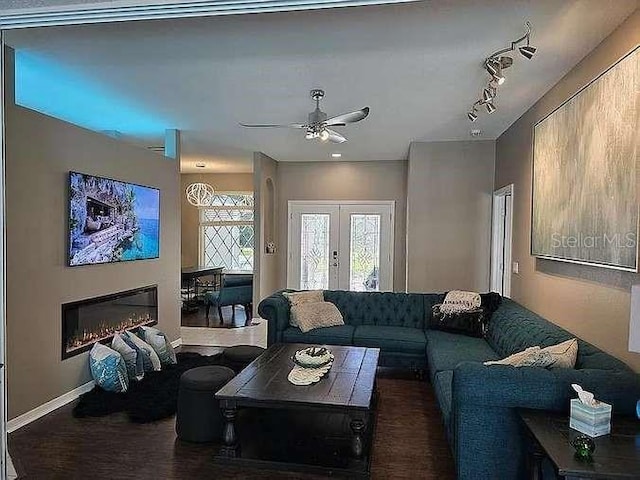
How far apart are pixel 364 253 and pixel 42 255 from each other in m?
5.48

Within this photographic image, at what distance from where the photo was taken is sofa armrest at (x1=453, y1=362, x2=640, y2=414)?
224cm

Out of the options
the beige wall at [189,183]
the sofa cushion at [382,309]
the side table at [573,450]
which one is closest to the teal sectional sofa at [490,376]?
the side table at [573,450]

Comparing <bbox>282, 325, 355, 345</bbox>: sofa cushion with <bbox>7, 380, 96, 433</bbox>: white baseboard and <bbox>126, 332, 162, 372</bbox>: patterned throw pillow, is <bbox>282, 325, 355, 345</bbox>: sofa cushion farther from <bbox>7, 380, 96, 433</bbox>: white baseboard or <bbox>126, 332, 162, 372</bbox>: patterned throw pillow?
<bbox>7, 380, 96, 433</bbox>: white baseboard

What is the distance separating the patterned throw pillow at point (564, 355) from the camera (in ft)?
8.42

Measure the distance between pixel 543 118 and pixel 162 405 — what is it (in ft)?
13.3

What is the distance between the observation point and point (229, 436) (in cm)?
299

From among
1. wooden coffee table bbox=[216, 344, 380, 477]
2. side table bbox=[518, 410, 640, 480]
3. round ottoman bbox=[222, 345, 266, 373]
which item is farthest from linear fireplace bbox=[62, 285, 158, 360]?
side table bbox=[518, 410, 640, 480]

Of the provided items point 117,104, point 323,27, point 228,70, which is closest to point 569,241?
point 323,27

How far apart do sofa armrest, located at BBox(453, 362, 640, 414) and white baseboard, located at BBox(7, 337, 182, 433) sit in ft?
10.2

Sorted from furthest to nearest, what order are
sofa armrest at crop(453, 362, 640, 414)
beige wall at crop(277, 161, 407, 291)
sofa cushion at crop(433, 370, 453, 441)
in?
1. beige wall at crop(277, 161, 407, 291)
2. sofa cushion at crop(433, 370, 453, 441)
3. sofa armrest at crop(453, 362, 640, 414)

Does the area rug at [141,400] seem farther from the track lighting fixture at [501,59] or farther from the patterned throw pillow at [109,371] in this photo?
the track lighting fixture at [501,59]

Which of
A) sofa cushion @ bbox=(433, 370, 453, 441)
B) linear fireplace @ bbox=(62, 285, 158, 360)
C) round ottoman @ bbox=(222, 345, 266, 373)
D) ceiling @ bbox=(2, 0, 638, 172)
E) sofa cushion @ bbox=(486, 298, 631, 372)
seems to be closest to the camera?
sofa cushion @ bbox=(486, 298, 631, 372)

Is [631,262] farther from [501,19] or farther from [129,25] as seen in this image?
[129,25]

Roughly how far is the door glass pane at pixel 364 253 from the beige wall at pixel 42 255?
176 inches
